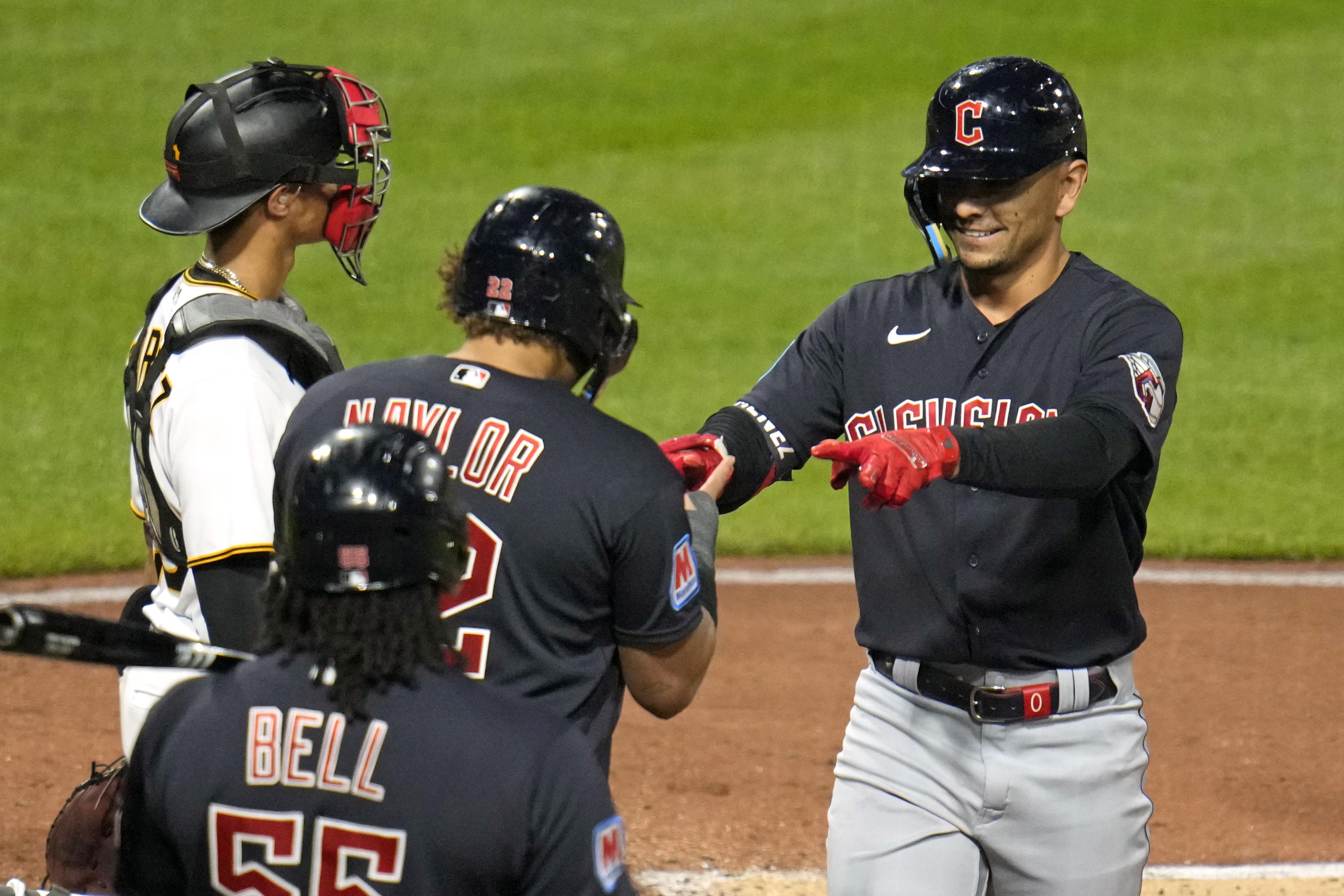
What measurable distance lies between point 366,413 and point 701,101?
13598 millimetres

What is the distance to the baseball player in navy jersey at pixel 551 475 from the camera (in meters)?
2.59

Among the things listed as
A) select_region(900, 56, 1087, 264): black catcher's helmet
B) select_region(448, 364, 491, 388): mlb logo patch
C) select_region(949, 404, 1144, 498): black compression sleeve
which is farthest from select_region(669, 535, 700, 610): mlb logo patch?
select_region(900, 56, 1087, 264): black catcher's helmet

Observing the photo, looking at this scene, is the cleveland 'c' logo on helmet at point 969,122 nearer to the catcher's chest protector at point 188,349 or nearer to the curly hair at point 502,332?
the curly hair at point 502,332

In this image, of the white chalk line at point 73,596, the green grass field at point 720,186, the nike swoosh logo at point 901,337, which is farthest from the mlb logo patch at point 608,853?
the green grass field at point 720,186

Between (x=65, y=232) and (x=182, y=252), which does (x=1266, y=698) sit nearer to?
(x=182, y=252)


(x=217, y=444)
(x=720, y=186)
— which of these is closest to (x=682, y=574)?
(x=217, y=444)

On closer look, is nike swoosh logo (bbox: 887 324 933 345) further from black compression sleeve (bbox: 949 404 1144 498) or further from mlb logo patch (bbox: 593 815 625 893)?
mlb logo patch (bbox: 593 815 625 893)

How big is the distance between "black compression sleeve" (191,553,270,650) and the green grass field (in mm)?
4962

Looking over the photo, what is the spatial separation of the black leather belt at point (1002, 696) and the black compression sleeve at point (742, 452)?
19.6 inches

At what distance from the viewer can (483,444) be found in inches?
103

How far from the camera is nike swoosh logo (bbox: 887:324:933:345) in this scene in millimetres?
3471

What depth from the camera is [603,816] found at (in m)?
2.04

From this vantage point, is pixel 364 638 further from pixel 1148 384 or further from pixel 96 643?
pixel 1148 384

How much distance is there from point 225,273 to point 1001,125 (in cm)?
154
